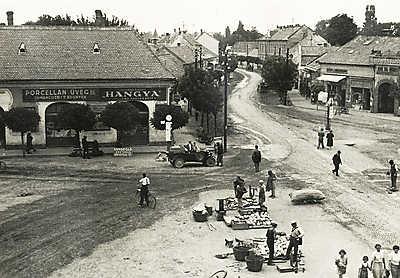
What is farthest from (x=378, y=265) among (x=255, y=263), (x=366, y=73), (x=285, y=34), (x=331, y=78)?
(x=285, y=34)

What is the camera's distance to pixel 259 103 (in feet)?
230

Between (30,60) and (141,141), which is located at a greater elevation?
(30,60)

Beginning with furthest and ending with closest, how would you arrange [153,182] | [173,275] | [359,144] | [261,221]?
[359,144]
[153,182]
[261,221]
[173,275]

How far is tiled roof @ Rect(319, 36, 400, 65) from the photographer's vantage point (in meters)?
63.1

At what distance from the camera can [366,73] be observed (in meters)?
62.4

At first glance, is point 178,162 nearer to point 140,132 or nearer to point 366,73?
point 140,132

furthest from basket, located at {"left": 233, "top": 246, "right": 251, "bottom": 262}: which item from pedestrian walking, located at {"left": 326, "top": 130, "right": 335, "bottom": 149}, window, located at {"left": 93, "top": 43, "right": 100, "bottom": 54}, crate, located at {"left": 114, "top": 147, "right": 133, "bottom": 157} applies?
window, located at {"left": 93, "top": 43, "right": 100, "bottom": 54}

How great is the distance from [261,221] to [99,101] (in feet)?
65.9

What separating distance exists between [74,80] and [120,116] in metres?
4.71

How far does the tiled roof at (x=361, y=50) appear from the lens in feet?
207

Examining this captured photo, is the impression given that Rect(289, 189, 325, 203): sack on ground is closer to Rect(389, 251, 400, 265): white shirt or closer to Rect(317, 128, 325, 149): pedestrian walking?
Rect(389, 251, 400, 265): white shirt

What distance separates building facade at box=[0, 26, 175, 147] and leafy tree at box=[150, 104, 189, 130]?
66.6 inches

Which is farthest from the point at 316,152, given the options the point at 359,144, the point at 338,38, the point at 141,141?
the point at 338,38

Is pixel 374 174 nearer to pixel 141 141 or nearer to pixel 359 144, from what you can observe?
pixel 359 144
